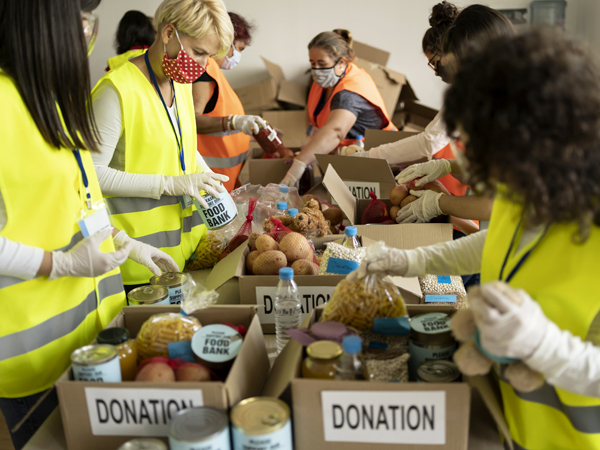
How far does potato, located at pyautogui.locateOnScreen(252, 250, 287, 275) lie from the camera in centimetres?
150

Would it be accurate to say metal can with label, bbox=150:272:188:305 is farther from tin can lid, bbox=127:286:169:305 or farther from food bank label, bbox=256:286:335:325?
food bank label, bbox=256:286:335:325

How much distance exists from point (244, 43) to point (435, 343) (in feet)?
9.65

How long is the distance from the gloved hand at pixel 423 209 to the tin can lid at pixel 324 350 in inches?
44.6

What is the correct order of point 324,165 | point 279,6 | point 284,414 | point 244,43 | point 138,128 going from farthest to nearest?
point 279,6 < point 244,43 < point 324,165 < point 138,128 < point 284,414

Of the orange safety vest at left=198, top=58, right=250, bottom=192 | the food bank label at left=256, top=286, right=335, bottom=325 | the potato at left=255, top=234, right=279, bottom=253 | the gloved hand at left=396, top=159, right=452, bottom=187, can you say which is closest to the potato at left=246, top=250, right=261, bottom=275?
the potato at left=255, top=234, right=279, bottom=253

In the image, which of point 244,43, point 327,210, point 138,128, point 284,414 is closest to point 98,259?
point 284,414

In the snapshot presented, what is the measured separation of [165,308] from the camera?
1184 mm

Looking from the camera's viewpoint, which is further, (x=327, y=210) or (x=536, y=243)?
(x=327, y=210)

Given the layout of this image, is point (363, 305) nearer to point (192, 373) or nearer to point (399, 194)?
point (192, 373)

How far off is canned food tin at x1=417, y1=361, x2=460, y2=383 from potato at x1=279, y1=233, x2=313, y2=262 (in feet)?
2.30

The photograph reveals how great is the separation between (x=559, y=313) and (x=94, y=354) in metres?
0.89

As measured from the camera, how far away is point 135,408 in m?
0.90

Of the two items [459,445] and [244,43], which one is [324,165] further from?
[459,445]

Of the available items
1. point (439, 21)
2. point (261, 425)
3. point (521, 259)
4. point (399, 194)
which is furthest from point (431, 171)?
point (261, 425)
